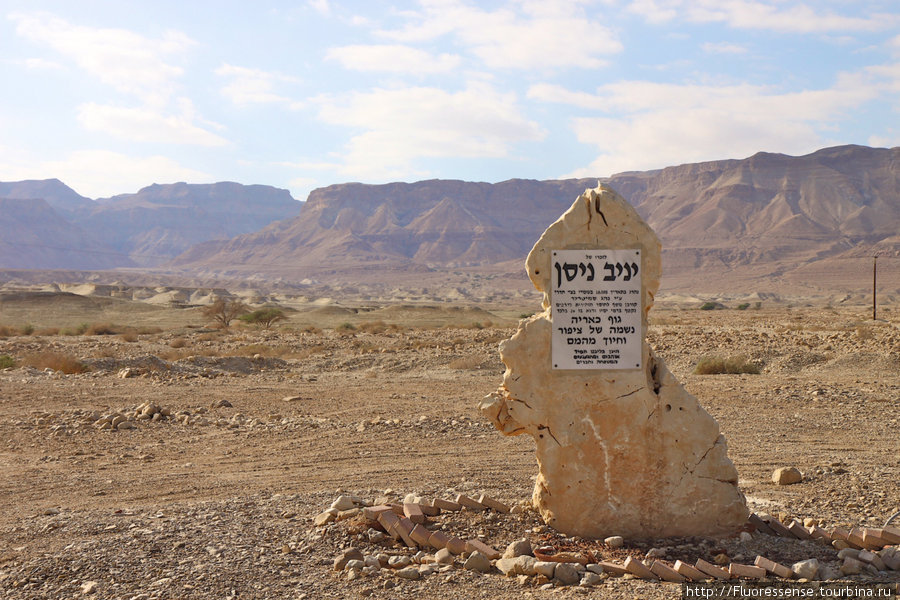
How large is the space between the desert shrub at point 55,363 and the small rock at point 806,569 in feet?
50.8

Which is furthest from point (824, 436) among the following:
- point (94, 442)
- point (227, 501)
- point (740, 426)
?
point (94, 442)

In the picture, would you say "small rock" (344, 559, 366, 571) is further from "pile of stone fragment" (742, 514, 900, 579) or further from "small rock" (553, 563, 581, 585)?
"pile of stone fragment" (742, 514, 900, 579)

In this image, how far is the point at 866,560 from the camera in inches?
203

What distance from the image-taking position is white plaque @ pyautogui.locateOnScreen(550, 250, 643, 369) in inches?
234

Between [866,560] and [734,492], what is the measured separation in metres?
1.00

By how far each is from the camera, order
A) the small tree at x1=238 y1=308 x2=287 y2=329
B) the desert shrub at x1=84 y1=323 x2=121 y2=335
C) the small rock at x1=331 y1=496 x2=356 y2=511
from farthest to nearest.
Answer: the small tree at x1=238 y1=308 x2=287 y2=329
the desert shrub at x1=84 y1=323 x2=121 y2=335
the small rock at x1=331 y1=496 x2=356 y2=511

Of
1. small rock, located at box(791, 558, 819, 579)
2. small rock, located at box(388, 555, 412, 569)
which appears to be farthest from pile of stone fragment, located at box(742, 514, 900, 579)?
small rock, located at box(388, 555, 412, 569)

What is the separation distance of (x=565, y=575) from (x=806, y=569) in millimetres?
1585

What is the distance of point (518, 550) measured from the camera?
213 inches

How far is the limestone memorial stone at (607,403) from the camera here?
19.3ft

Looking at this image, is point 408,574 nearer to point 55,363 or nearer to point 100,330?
point 55,363

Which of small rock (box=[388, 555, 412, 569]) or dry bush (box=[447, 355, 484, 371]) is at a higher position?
small rock (box=[388, 555, 412, 569])

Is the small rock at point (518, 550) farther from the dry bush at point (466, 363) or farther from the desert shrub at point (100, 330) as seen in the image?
the desert shrub at point (100, 330)

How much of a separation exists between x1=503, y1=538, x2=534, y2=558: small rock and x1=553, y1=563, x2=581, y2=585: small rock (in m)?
0.45
